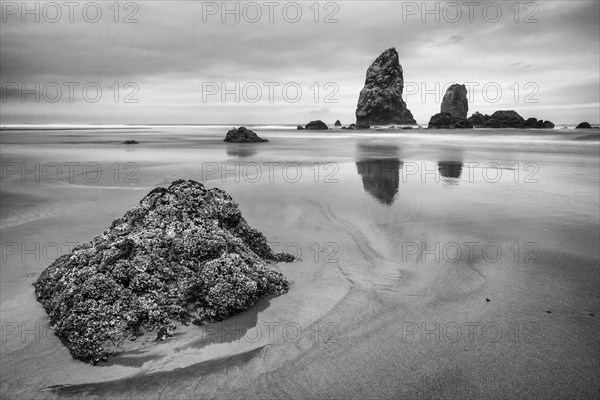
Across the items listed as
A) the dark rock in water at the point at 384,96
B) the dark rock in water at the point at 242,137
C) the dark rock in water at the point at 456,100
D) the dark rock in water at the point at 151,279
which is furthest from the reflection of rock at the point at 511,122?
the dark rock in water at the point at 151,279

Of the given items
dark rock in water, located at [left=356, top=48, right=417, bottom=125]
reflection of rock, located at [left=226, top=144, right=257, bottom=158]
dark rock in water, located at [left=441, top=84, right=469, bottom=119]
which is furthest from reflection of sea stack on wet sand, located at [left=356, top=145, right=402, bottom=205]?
dark rock in water, located at [left=441, top=84, right=469, bottom=119]

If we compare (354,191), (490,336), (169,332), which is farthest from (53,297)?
(354,191)

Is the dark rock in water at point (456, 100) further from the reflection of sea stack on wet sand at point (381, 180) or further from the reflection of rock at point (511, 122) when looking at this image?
the reflection of sea stack on wet sand at point (381, 180)

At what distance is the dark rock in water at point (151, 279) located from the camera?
3.25 m

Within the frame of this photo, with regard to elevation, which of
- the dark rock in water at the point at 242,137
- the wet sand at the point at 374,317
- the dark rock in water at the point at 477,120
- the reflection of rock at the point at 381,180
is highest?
the dark rock in water at the point at 477,120

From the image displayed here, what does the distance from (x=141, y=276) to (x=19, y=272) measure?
2268 mm

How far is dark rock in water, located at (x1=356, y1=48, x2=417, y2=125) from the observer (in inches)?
4328

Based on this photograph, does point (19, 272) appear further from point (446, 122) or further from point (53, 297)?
point (446, 122)

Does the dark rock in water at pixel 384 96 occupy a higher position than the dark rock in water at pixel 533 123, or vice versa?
the dark rock in water at pixel 384 96

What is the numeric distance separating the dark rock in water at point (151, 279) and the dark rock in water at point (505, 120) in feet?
292

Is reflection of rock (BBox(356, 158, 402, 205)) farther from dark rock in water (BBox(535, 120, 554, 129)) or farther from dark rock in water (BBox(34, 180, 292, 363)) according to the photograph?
dark rock in water (BBox(535, 120, 554, 129))

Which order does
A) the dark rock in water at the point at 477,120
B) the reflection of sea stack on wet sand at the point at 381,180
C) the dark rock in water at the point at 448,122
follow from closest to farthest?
1. the reflection of sea stack on wet sand at the point at 381,180
2. the dark rock in water at the point at 448,122
3. the dark rock in water at the point at 477,120

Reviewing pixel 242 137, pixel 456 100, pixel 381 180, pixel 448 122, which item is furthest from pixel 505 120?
pixel 381 180

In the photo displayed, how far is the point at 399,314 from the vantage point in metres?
3.76
